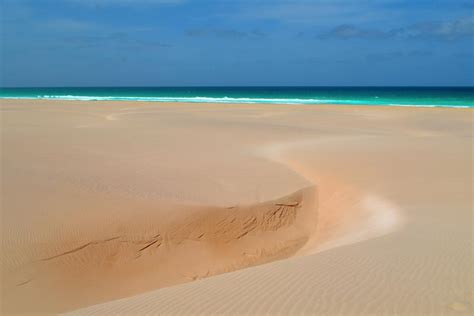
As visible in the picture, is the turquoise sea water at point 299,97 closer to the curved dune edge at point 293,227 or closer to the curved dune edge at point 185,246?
the curved dune edge at point 293,227

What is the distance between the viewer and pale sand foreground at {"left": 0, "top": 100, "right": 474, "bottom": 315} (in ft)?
18.1

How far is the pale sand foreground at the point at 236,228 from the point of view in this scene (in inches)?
217

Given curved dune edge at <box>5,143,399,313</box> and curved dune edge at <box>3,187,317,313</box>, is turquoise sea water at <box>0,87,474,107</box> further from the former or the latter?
curved dune edge at <box>3,187,317,313</box>

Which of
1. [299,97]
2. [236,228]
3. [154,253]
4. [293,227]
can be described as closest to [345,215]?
[293,227]

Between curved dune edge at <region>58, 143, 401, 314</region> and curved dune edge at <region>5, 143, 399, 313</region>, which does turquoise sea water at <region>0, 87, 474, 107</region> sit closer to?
curved dune edge at <region>58, 143, 401, 314</region>

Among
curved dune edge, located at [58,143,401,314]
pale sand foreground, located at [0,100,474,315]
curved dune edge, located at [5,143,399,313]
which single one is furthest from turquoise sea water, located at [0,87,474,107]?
curved dune edge, located at [5,143,399,313]

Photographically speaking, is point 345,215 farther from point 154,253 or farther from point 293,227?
point 154,253

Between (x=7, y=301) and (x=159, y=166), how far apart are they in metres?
7.42

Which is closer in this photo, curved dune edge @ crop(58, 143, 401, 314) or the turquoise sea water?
curved dune edge @ crop(58, 143, 401, 314)

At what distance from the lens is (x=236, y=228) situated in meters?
9.43

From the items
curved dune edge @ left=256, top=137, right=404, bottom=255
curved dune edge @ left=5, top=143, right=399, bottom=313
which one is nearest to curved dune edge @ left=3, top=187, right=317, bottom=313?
curved dune edge @ left=5, top=143, right=399, bottom=313

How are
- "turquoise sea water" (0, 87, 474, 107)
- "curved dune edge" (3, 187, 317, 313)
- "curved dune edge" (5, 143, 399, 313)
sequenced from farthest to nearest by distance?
"turquoise sea water" (0, 87, 474, 107), "curved dune edge" (5, 143, 399, 313), "curved dune edge" (3, 187, 317, 313)

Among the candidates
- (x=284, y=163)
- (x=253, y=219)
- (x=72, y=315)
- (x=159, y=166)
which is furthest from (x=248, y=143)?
(x=72, y=315)

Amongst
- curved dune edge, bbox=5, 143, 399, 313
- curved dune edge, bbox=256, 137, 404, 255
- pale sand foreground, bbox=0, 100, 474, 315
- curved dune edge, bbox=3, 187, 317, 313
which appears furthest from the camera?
curved dune edge, bbox=256, 137, 404, 255
